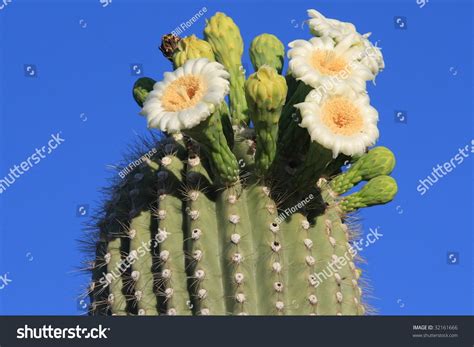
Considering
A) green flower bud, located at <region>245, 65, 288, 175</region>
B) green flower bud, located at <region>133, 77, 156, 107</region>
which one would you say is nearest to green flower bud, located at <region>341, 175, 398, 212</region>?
green flower bud, located at <region>245, 65, 288, 175</region>

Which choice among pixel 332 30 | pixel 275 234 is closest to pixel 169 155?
pixel 275 234

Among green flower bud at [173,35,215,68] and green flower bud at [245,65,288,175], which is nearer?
green flower bud at [245,65,288,175]

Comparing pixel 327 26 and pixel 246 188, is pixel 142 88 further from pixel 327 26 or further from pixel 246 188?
pixel 327 26

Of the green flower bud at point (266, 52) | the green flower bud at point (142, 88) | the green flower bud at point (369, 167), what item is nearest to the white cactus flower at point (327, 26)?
the green flower bud at point (266, 52)

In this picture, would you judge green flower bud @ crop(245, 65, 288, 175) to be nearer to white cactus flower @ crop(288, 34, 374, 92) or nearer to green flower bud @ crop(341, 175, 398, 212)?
white cactus flower @ crop(288, 34, 374, 92)

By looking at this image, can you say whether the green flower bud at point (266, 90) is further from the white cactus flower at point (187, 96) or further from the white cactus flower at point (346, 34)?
the white cactus flower at point (346, 34)

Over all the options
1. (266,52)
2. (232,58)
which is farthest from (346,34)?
(232,58)
